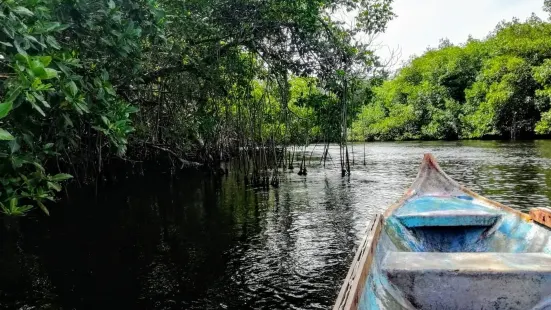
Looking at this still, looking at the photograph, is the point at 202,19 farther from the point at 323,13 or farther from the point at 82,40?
the point at 82,40

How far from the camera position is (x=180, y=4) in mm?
10516

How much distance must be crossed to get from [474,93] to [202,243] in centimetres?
4330

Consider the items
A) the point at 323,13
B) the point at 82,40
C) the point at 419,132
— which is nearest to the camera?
the point at 82,40

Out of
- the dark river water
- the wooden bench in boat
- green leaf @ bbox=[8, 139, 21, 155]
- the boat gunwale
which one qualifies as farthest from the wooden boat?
green leaf @ bbox=[8, 139, 21, 155]

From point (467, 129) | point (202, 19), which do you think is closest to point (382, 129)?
point (467, 129)

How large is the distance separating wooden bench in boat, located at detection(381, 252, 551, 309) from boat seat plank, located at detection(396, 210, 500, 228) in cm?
199

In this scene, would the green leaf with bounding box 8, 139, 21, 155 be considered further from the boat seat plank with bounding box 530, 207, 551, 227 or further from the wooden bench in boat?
the boat seat plank with bounding box 530, 207, 551, 227

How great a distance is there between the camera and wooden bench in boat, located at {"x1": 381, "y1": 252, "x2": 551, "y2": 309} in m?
3.71

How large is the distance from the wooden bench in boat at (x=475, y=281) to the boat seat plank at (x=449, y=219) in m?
1.99

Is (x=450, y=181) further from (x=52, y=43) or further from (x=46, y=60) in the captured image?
(x=46, y=60)

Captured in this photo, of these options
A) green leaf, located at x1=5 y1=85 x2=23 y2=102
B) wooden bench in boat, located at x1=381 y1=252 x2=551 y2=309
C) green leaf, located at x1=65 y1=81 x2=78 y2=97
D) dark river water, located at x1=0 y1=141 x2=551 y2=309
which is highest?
green leaf, located at x1=65 y1=81 x2=78 y2=97


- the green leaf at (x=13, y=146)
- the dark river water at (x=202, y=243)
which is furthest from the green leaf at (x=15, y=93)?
the dark river water at (x=202, y=243)

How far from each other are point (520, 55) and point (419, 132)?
17028 millimetres

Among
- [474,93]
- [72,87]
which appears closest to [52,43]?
[72,87]
